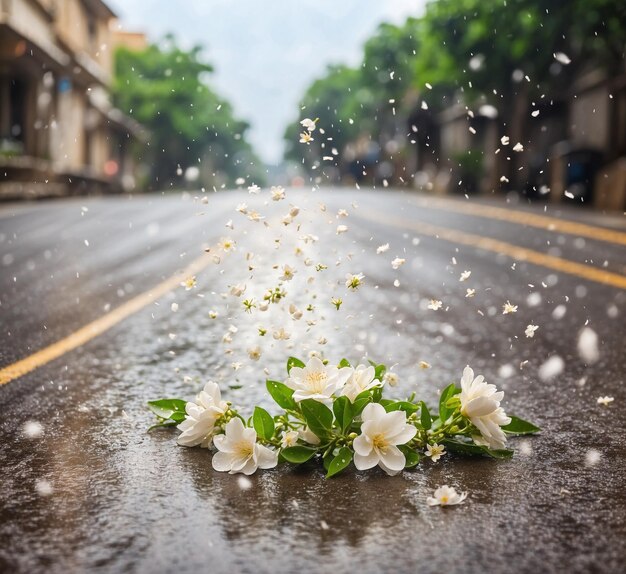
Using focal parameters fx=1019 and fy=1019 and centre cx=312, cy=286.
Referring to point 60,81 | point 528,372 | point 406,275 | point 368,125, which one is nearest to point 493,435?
point 528,372

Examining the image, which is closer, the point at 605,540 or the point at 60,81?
the point at 605,540

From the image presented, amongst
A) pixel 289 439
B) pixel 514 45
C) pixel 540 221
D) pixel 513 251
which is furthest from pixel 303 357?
pixel 514 45

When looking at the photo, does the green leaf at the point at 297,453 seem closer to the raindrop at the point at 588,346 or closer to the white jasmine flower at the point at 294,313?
the white jasmine flower at the point at 294,313

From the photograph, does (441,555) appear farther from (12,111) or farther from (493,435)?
(12,111)

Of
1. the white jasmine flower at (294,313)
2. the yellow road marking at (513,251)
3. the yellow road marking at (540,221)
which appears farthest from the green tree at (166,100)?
the white jasmine flower at (294,313)

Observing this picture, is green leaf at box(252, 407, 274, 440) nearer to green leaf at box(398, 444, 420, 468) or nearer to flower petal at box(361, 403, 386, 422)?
flower petal at box(361, 403, 386, 422)

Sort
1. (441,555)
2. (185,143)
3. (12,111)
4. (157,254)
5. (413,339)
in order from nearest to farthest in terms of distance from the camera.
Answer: (441,555) → (413,339) → (157,254) → (12,111) → (185,143)

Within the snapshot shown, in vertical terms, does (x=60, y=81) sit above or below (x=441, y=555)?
above
